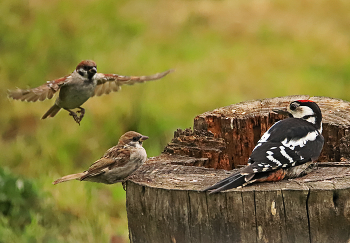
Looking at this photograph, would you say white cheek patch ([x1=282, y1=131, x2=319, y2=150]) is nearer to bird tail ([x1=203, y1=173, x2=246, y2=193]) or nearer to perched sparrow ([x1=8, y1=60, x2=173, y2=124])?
bird tail ([x1=203, y1=173, x2=246, y2=193])

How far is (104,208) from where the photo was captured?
6.34m

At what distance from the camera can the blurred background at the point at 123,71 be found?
6.10 meters

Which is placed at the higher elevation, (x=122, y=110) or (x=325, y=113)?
(x=122, y=110)

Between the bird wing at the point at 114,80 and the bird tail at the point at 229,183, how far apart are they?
186cm

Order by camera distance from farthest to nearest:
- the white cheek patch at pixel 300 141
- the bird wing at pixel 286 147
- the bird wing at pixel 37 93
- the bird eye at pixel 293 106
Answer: the bird wing at pixel 37 93 < the bird eye at pixel 293 106 < the white cheek patch at pixel 300 141 < the bird wing at pixel 286 147

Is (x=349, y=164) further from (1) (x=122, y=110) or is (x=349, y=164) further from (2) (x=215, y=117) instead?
(1) (x=122, y=110)

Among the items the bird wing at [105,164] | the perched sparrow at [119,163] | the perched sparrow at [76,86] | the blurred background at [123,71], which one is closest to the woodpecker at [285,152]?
the perched sparrow at [119,163]

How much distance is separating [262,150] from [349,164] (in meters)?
0.65

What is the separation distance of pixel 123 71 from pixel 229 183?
5.85 m

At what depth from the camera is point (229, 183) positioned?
3234 millimetres

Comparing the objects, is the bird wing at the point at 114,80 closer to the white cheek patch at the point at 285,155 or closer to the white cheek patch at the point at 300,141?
the white cheek patch at the point at 300,141

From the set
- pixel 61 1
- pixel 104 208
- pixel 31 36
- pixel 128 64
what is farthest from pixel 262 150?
pixel 61 1

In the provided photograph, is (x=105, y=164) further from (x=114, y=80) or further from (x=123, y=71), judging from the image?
(x=123, y=71)

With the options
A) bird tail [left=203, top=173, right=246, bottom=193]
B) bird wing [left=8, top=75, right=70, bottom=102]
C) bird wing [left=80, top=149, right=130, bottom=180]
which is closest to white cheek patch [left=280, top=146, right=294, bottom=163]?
bird tail [left=203, top=173, right=246, bottom=193]
